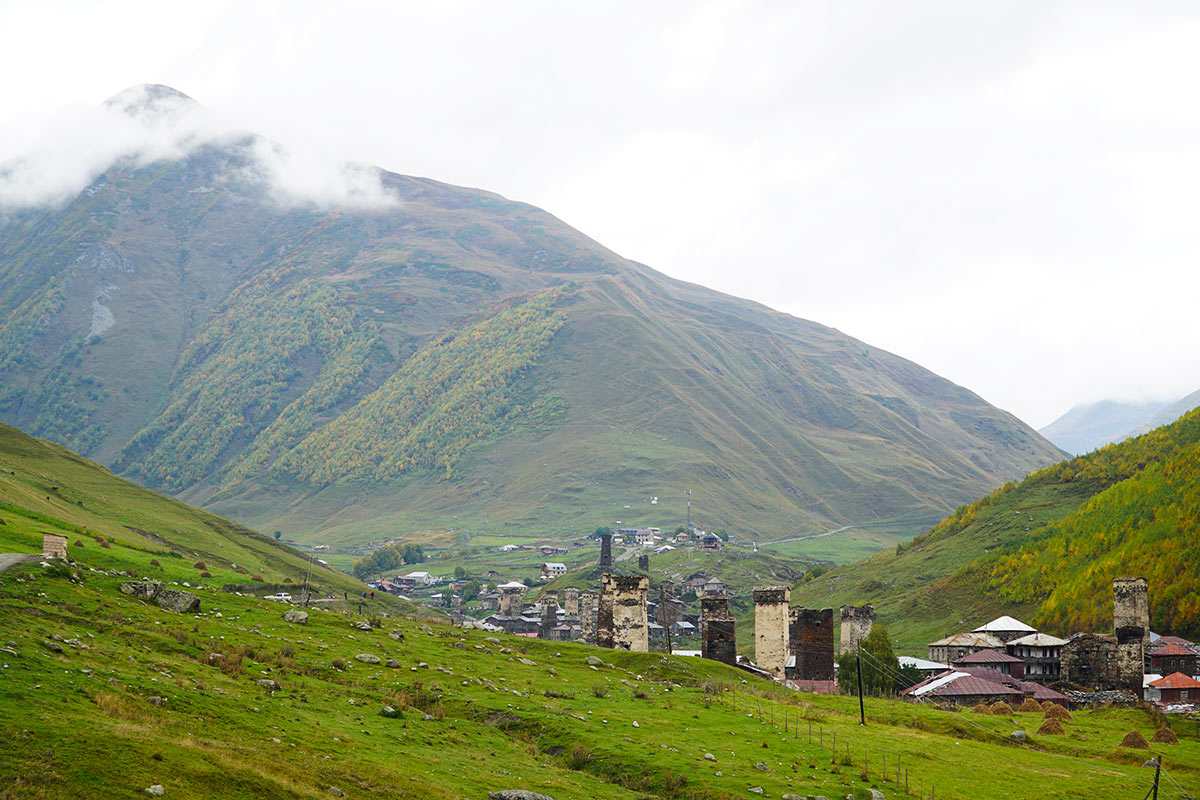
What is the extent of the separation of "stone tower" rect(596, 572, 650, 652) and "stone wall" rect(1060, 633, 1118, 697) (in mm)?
31698

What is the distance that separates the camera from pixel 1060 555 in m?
117

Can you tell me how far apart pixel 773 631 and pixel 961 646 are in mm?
30657

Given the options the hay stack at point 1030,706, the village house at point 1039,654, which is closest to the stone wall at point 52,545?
the hay stack at point 1030,706

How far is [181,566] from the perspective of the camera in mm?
71562

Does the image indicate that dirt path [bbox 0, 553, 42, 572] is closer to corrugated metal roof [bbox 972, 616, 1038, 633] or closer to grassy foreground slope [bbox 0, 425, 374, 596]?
grassy foreground slope [bbox 0, 425, 374, 596]

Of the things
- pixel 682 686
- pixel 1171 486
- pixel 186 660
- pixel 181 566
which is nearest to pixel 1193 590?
pixel 1171 486

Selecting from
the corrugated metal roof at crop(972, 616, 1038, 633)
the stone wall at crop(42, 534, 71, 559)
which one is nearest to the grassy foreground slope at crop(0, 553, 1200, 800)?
the stone wall at crop(42, 534, 71, 559)

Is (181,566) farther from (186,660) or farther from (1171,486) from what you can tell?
(1171,486)

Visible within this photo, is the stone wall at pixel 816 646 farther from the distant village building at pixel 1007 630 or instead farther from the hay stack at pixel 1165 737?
the distant village building at pixel 1007 630

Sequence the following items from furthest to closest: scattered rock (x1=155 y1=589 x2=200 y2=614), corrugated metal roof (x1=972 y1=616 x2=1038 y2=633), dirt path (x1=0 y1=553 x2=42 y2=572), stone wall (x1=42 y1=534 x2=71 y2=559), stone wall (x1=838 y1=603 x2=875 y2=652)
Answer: corrugated metal roof (x1=972 y1=616 x2=1038 y2=633) → stone wall (x1=838 y1=603 x2=875 y2=652) → stone wall (x1=42 y1=534 x2=71 y2=559) → scattered rock (x1=155 y1=589 x2=200 y2=614) → dirt path (x1=0 y1=553 x2=42 y2=572)

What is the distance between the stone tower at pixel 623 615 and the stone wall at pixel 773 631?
823cm

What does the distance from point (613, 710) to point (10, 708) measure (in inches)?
840

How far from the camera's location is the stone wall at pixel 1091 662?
70.6m

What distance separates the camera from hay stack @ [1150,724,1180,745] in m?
53.2
